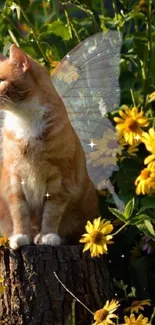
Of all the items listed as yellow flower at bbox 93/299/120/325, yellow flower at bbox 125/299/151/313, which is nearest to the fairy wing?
yellow flower at bbox 125/299/151/313

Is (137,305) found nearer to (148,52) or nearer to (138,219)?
(138,219)

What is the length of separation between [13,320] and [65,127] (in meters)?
0.62

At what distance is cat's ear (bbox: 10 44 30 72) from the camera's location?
246 cm

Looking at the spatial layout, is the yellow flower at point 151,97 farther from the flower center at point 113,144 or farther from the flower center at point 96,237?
the flower center at point 96,237

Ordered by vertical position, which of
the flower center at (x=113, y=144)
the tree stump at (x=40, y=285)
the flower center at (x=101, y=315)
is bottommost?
the flower center at (x=101, y=315)

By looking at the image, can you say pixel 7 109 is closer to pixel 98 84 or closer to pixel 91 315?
pixel 98 84

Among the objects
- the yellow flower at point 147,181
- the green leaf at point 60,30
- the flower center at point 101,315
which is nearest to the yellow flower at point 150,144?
the yellow flower at point 147,181

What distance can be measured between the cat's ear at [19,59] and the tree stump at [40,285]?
55 centimetres

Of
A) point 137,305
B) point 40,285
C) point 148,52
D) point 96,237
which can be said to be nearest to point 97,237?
point 96,237

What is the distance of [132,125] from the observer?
2670 mm

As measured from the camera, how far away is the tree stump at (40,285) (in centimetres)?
255

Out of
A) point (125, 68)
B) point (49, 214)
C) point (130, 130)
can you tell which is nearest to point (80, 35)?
point (125, 68)

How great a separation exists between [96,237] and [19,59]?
1.90 feet

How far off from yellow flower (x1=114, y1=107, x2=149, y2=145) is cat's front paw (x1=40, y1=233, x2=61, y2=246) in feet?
1.27
